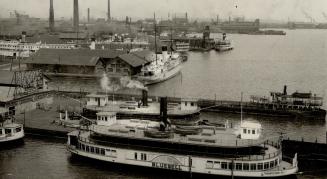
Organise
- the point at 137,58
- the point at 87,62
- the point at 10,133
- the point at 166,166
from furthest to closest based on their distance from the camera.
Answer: the point at 137,58 → the point at 87,62 → the point at 10,133 → the point at 166,166

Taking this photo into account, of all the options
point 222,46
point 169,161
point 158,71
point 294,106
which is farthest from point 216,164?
point 222,46

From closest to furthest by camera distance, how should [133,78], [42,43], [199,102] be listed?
[199,102], [133,78], [42,43]

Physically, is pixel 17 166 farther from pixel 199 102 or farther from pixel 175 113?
pixel 199 102

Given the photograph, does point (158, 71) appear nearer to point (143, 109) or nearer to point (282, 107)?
point (282, 107)

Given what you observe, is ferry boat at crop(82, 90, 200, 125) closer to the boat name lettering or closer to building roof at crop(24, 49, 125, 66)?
the boat name lettering

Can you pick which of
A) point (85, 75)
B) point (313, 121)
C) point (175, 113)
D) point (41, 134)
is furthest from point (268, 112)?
point (85, 75)

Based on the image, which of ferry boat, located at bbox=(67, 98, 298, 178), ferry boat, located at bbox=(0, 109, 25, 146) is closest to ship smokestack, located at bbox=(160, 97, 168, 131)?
ferry boat, located at bbox=(67, 98, 298, 178)

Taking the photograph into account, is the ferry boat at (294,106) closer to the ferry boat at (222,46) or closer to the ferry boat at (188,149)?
the ferry boat at (188,149)

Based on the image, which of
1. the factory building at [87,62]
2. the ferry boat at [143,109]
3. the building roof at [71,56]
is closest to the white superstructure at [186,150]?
the ferry boat at [143,109]
